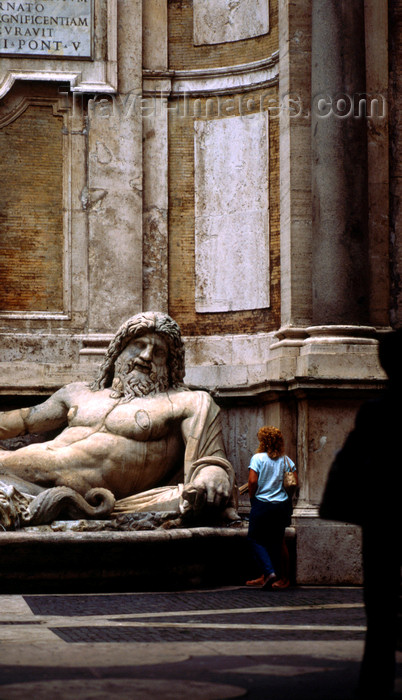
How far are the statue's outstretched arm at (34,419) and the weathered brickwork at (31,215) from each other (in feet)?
6.08

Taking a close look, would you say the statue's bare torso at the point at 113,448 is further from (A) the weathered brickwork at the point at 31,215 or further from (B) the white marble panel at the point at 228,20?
(B) the white marble panel at the point at 228,20

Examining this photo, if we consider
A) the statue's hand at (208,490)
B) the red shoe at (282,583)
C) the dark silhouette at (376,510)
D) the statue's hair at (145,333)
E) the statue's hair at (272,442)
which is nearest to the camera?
the dark silhouette at (376,510)

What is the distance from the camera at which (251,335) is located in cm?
1125

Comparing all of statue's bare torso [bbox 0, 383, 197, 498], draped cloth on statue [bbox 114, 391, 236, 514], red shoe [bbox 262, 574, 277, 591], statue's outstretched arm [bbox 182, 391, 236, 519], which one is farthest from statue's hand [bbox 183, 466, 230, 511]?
red shoe [bbox 262, 574, 277, 591]

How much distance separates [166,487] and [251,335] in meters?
2.36

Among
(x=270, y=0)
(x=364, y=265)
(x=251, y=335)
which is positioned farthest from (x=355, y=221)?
(x=270, y=0)

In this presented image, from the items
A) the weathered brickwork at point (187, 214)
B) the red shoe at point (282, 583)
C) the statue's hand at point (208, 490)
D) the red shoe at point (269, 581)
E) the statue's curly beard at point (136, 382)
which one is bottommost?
the red shoe at point (282, 583)

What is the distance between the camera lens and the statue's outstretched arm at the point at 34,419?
31.8 ft

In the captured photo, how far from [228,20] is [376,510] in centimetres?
838

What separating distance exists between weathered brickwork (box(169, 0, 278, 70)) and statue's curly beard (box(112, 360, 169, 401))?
11.5 feet

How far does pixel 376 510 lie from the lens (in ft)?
13.3

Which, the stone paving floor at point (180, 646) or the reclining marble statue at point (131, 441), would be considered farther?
the reclining marble statue at point (131, 441)

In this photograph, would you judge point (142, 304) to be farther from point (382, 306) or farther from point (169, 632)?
point (169, 632)

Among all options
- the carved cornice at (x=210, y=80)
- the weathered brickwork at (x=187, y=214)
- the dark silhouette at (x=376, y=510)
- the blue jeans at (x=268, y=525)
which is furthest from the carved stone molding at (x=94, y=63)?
the dark silhouette at (x=376, y=510)
